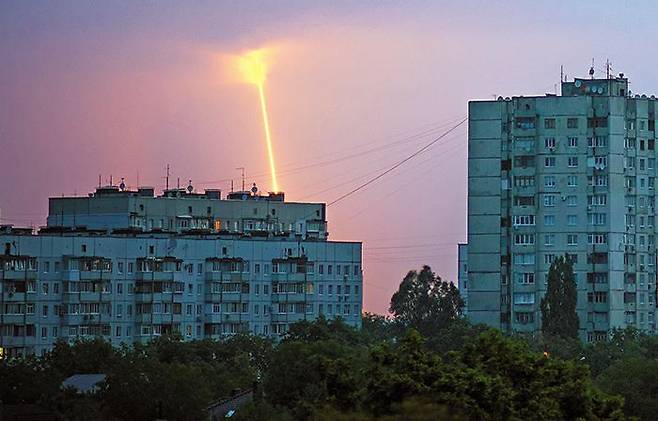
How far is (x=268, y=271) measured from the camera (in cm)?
12481

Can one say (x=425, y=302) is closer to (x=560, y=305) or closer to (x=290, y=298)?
(x=290, y=298)

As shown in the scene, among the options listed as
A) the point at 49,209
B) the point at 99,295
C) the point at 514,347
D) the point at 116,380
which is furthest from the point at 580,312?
the point at 514,347

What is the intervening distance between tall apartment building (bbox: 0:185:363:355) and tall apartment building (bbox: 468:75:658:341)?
968 cm

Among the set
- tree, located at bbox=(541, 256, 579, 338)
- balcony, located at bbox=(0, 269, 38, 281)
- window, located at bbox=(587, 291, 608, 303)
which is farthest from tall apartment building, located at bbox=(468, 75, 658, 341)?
balcony, located at bbox=(0, 269, 38, 281)

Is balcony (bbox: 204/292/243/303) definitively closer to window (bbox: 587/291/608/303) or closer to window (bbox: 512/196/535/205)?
window (bbox: 512/196/535/205)

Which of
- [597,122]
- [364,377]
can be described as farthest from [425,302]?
[364,377]

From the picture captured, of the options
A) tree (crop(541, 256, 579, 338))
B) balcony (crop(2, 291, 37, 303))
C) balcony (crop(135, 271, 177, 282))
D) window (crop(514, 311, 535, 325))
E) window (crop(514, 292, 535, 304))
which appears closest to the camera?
balcony (crop(2, 291, 37, 303))

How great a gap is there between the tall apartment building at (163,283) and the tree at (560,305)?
1666 cm

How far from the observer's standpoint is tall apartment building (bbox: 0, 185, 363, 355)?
111875mm

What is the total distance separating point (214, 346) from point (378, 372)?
157ft

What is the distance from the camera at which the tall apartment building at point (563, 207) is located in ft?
404

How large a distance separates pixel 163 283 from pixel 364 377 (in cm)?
6460

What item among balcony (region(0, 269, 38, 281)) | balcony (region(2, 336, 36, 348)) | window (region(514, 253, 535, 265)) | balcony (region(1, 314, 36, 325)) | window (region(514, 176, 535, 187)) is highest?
window (region(514, 176, 535, 187))

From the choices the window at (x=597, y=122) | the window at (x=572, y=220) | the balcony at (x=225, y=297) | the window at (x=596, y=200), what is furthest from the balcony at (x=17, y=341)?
the window at (x=597, y=122)
